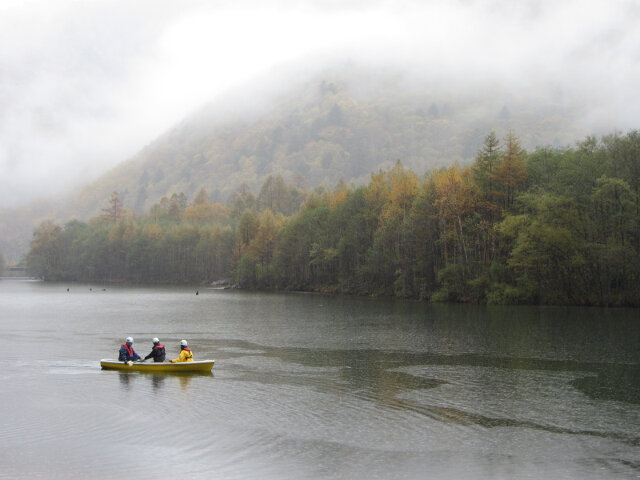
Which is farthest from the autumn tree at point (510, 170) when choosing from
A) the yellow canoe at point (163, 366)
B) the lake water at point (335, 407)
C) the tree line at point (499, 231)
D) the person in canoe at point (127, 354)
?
the person in canoe at point (127, 354)

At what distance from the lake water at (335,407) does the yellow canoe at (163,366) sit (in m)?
0.85

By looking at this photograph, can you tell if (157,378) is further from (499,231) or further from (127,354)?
(499,231)

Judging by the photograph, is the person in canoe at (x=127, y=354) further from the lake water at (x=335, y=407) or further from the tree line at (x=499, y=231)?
the tree line at (x=499, y=231)

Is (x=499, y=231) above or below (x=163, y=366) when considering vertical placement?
above

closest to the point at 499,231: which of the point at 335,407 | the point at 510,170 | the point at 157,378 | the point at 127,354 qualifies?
the point at 510,170

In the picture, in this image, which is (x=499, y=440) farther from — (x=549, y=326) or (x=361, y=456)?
(x=549, y=326)

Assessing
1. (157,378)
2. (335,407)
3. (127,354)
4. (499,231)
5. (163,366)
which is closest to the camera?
(335,407)

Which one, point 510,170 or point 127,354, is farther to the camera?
point 510,170

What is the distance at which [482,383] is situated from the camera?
108 feet

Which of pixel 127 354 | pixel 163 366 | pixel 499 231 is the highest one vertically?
pixel 499 231

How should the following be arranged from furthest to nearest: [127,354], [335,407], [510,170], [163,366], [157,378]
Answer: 1. [510,170]
2. [127,354]
3. [163,366]
4. [157,378]
5. [335,407]

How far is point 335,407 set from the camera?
2773 cm

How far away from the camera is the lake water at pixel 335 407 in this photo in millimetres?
20031

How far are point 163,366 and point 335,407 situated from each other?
13303mm
